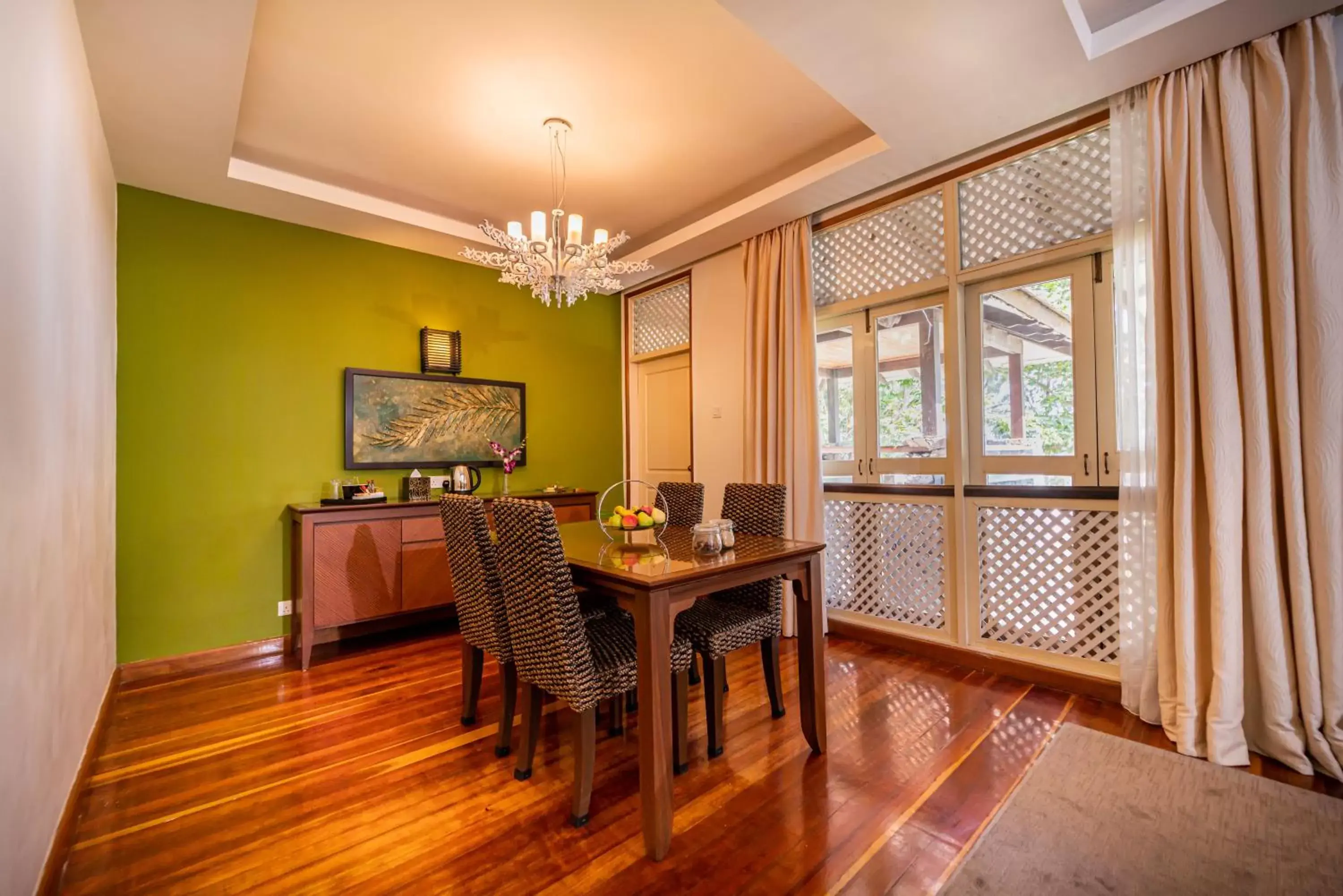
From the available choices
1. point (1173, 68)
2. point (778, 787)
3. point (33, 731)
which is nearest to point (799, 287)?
point (1173, 68)

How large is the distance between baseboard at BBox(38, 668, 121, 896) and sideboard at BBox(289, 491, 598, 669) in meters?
0.90

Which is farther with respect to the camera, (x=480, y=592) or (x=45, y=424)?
(x=480, y=592)

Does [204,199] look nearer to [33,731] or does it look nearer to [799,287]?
[33,731]

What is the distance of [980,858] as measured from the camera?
63.9 inches

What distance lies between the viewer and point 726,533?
2209 millimetres

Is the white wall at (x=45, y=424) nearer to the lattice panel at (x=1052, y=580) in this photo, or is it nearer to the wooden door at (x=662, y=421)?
the wooden door at (x=662, y=421)

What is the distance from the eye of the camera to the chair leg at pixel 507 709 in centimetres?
222

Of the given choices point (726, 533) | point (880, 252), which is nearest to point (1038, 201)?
point (880, 252)

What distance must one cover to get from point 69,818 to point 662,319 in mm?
4332

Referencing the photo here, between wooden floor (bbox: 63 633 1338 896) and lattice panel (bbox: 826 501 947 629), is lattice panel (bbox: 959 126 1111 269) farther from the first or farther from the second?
wooden floor (bbox: 63 633 1338 896)

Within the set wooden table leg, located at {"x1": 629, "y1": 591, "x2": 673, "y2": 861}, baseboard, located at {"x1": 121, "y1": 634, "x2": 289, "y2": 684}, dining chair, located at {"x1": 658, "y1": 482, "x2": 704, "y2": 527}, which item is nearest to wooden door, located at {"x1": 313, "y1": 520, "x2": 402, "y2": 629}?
baseboard, located at {"x1": 121, "y1": 634, "x2": 289, "y2": 684}

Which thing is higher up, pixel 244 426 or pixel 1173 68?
pixel 1173 68

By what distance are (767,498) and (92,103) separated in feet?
10.6

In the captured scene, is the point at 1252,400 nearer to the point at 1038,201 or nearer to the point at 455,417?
the point at 1038,201
